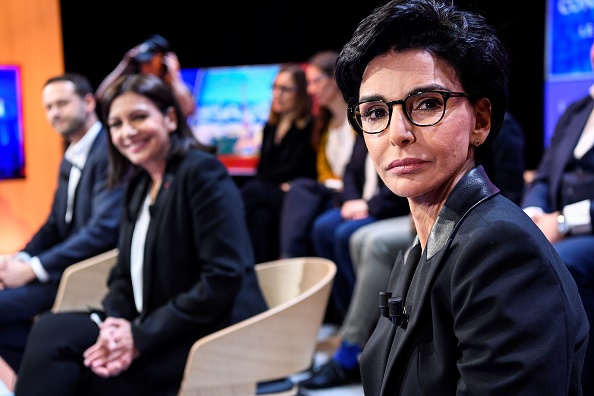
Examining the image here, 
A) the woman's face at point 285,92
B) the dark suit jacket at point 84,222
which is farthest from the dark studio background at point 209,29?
the dark suit jacket at point 84,222

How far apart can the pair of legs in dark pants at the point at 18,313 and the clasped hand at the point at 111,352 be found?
1.00 m

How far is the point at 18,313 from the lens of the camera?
3412 mm

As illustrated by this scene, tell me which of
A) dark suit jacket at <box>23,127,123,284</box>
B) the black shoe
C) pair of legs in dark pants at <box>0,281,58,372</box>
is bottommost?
the black shoe

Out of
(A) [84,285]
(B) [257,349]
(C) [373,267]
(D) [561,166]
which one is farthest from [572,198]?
(A) [84,285]

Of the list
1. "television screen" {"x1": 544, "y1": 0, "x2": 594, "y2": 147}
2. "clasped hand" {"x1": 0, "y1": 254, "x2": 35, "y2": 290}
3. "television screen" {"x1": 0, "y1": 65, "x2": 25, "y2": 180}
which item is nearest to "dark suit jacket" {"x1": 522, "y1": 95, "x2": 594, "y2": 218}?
"television screen" {"x1": 544, "y1": 0, "x2": 594, "y2": 147}

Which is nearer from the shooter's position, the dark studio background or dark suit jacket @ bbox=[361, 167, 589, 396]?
dark suit jacket @ bbox=[361, 167, 589, 396]

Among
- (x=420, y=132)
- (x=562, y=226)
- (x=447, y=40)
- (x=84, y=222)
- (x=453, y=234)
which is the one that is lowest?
(x=84, y=222)

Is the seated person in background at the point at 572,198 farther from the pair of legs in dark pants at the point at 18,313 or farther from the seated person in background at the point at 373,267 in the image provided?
the pair of legs in dark pants at the point at 18,313

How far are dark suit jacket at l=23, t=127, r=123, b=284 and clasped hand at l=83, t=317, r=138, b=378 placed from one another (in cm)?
118

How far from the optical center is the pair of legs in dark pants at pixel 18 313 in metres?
3.33

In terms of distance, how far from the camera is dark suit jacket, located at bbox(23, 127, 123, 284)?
3617mm

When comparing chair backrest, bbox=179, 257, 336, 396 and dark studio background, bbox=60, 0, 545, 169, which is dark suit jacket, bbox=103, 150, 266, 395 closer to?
chair backrest, bbox=179, 257, 336, 396

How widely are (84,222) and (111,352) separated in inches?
60.8

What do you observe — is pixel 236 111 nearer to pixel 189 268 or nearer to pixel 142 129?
pixel 142 129
